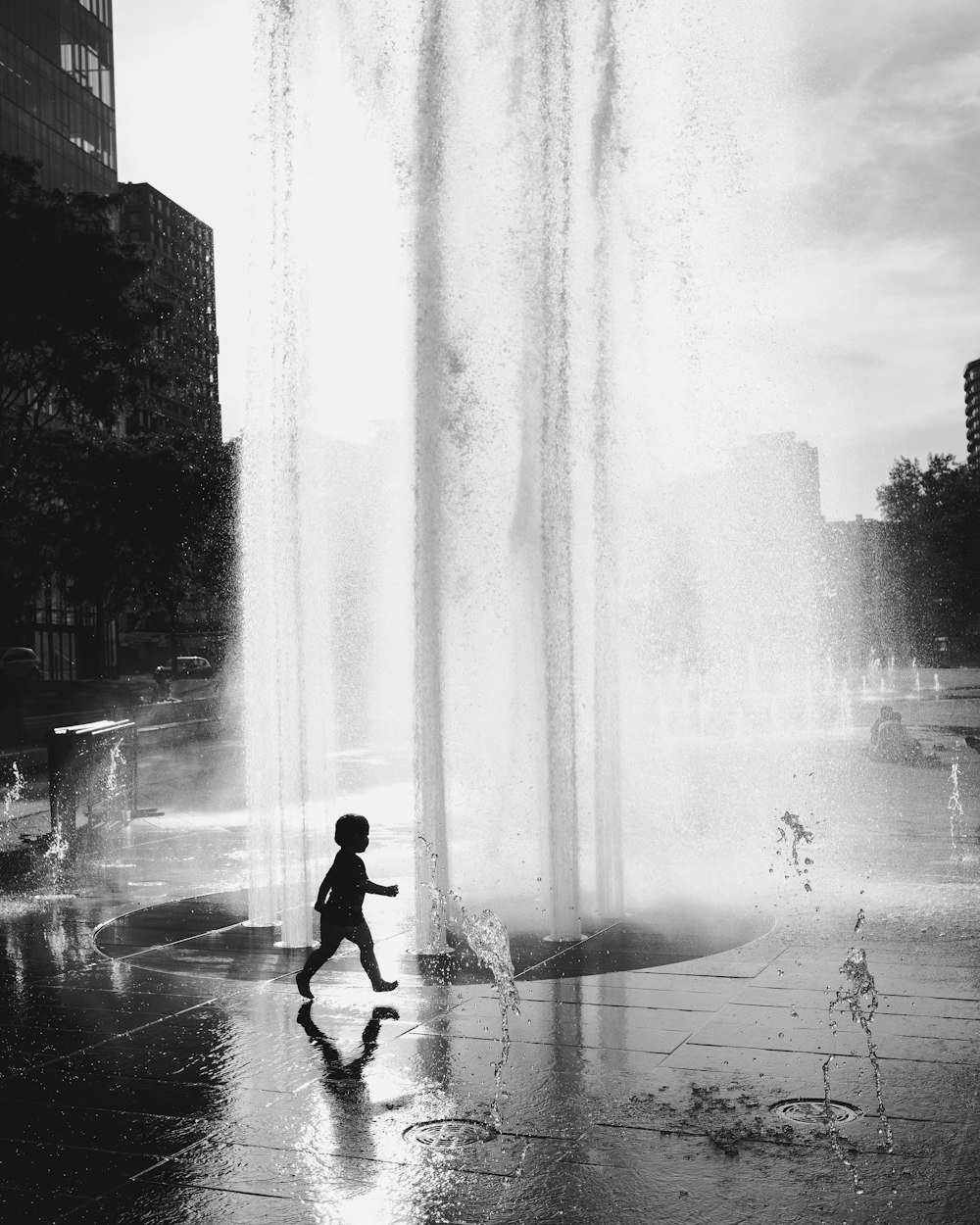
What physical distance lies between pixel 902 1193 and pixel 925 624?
81.2 m

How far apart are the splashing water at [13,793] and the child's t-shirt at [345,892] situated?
1142 cm

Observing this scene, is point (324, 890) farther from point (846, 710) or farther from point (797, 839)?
point (846, 710)

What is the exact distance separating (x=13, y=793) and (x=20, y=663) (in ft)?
90.2

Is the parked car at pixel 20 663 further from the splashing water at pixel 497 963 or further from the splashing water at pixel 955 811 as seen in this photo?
the splashing water at pixel 497 963

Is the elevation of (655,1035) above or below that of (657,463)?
below

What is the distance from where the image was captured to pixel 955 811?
1445 cm

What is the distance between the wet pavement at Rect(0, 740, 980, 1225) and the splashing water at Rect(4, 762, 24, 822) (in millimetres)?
8975

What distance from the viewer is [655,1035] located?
621 centimetres

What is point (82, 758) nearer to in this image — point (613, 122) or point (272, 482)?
point (272, 482)

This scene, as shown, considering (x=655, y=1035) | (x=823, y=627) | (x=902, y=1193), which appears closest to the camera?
(x=902, y=1193)

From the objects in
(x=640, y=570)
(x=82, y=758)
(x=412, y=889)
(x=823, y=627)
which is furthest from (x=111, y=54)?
(x=412, y=889)

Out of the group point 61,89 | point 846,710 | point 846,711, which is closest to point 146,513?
point 846,711

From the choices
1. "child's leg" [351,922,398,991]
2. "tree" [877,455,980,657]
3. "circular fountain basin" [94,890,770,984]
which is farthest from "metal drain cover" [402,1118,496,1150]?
"tree" [877,455,980,657]

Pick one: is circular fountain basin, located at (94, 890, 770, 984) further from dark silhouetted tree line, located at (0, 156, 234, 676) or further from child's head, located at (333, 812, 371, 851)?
dark silhouetted tree line, located at (0, 156, 234, 676)
